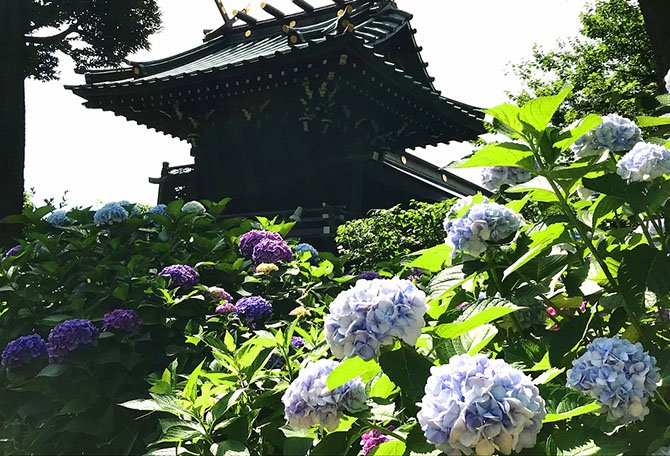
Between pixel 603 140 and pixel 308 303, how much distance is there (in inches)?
74.2

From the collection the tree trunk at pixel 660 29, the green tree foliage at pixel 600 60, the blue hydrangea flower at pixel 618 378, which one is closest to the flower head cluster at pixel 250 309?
the blue hydrangea flower at pixel 618 378

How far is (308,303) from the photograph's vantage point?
3398 mm

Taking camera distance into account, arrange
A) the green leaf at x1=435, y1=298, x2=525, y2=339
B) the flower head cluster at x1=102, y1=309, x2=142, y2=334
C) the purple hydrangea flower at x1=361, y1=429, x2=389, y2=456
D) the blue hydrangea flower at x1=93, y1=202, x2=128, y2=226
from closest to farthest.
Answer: the green leaf at x1=435, y1=298, x2=525, y2=339 < the purple hydrangea flower at x1=361, y1=429, x2=389, y2=456 < the flower head cluster at x1=102, y1=309, x2=142, y2=334 < the blue hydrangea flower at x1=93, y1=202, x2=128, y2=226

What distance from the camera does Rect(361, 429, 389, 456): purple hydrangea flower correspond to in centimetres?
149

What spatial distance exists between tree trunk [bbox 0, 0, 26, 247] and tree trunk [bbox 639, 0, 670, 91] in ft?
18.4

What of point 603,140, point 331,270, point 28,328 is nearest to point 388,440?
point 603,140

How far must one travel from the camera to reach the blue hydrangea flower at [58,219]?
4.46 meters

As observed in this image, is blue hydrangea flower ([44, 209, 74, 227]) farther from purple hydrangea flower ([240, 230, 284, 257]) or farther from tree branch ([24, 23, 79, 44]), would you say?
tree branch ([24, 23, 79, 44])

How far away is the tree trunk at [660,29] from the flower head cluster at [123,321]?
358cm

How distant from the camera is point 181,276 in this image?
3357 mm

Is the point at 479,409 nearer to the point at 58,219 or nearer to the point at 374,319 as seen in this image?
the point at 374,319

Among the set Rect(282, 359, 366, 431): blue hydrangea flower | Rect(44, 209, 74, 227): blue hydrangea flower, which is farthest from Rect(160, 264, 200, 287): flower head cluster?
Rect(282, 359, 366, 431): blue hydrangea flower

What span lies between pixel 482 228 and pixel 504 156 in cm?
19

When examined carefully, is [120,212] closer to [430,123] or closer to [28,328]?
[28,328]
